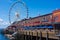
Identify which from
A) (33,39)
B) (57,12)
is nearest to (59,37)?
(57,12)

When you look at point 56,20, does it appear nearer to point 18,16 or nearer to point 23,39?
point 23,39

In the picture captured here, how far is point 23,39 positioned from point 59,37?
35715 millimetres

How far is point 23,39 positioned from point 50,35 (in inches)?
1270

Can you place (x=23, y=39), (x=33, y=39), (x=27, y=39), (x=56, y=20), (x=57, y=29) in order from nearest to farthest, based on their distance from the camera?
(x=57, y=29) < (x=56, y=20) < (x=33, y=39) < (x=27, y=39) < (x=23, y=39)

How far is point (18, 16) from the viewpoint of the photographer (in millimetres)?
78562

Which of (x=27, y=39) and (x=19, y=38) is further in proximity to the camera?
(x=19, y=38)

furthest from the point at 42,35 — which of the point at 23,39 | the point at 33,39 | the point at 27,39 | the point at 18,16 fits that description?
the point at 18,16

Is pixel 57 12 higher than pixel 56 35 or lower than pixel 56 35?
higher

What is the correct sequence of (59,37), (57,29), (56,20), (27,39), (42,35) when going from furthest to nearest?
(27,39) → (42,35) → (56,20) → (57,29) → (59,37)

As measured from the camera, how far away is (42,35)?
3947 centimetres

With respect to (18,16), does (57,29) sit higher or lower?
lower

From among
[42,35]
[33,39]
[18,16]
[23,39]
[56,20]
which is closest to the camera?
[56,20]

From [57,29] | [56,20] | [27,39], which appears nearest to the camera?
[57,29]

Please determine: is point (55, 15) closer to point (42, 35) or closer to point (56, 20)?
point (56, 20)
